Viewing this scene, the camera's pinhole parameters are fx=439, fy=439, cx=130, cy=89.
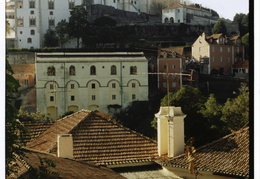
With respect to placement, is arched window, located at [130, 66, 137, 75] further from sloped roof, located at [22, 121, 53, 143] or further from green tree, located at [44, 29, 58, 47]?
sloped roof, located at [22, 121, 53, 143]

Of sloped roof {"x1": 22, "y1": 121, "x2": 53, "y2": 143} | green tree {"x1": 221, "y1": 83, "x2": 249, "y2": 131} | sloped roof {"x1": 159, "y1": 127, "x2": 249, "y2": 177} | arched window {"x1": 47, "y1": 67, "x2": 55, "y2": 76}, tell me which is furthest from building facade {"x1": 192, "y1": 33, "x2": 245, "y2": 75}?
sloped roof {"x1": 22, "y1": 121, "x2": 53, "y2": 143}

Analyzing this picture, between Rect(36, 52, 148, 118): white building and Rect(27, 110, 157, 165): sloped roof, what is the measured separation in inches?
4.9

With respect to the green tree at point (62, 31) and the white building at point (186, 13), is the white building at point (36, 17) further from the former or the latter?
the white building at point (186, 13)

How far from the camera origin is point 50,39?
4645 mm

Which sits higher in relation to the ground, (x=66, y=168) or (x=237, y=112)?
(x=237, y=112)

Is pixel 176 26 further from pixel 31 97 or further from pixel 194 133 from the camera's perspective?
pixel 31 97

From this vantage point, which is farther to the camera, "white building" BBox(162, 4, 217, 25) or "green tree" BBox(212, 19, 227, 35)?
"green tree" BBox(212, 19, 227, 35)

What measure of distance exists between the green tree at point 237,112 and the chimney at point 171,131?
76cm

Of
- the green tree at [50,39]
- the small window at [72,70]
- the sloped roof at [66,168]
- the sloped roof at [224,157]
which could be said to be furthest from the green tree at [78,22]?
the sloped roof at [224,157]

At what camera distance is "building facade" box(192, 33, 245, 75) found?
4.43m

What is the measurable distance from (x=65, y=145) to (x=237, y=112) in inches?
80.6

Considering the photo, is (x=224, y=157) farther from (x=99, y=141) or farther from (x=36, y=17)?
(x=36, y=17)

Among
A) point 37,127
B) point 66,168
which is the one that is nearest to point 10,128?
point 66,168

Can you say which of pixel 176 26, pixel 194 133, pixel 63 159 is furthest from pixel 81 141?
pixel 176 26
